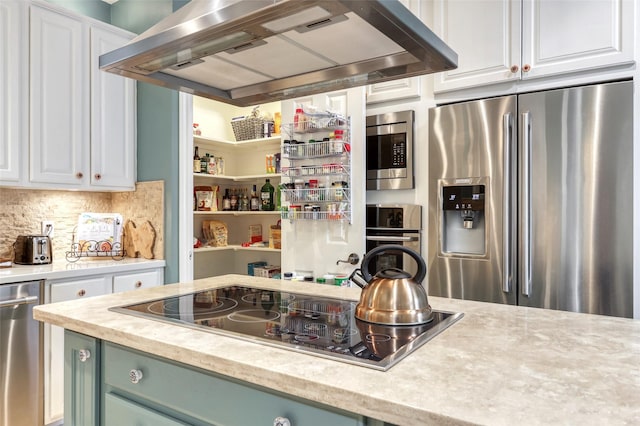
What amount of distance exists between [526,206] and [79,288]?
253cm

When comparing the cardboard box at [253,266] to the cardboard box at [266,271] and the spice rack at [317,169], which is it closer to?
the cardboard box at [266,271]

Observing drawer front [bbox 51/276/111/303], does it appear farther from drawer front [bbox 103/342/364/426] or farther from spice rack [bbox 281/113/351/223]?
drawer front [bbox 103/342/364/426]

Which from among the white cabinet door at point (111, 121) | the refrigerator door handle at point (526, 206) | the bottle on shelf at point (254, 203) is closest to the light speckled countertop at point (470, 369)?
the refrigerator door handle at point (526, 206)

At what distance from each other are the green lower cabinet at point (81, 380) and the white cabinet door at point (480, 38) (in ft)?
7.06

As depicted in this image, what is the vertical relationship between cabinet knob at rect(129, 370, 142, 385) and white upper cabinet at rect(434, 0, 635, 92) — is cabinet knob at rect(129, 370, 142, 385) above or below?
below

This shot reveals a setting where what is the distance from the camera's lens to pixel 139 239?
3.17 m

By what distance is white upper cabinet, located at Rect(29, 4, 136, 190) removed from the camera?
2676 millimetres

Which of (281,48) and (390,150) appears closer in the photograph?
(281,48)

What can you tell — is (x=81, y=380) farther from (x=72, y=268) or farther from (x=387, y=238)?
(x=387, y=238)

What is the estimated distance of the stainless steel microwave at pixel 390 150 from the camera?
104 inches

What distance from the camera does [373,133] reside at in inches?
110

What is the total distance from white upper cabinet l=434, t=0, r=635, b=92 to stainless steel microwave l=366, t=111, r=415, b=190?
305mm

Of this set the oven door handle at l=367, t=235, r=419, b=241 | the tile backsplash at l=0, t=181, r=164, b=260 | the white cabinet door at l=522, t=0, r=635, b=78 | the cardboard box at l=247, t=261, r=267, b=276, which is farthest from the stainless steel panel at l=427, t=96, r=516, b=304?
the cardboard box at l=247, t=261, r=267, b=276

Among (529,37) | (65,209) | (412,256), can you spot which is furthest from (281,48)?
(65,209)
